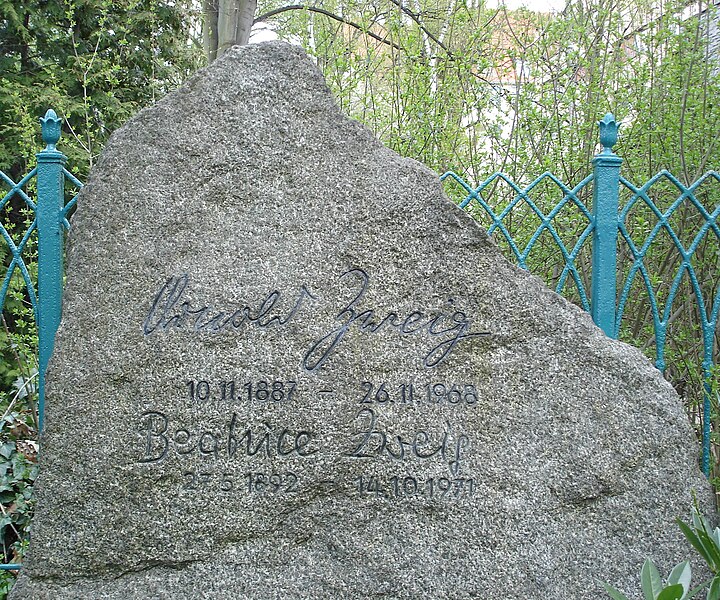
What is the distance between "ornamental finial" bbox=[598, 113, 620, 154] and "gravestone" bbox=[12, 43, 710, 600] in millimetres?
735

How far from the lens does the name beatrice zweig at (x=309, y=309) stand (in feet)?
7.32

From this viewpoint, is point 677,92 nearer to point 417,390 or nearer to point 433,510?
point 417,390

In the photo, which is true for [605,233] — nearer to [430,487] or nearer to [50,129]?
[430,487]

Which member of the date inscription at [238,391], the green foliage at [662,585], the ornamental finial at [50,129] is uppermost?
the ornamental finial at [50,129]

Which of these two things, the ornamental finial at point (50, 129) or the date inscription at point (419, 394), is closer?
the date inscription at point (419, 394)

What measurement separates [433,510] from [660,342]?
126cm

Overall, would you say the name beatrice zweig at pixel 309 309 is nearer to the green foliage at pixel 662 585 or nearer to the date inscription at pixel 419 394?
the date inscription at pixel 419 394

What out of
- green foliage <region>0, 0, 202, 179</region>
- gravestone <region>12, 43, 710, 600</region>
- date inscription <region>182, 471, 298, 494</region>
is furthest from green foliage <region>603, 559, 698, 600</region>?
green foliage <region>0, 0, 202, 179</region>

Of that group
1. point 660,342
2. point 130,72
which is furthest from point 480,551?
point 130,72

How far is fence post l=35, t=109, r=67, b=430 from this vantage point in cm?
257

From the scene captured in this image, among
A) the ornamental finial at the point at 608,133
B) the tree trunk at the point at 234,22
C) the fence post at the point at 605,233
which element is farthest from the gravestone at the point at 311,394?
the tree trunk at the point at 234,22

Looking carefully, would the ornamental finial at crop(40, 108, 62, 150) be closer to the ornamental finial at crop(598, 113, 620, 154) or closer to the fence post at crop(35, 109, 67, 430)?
the fence post at crop(35, 109, 67, 430)

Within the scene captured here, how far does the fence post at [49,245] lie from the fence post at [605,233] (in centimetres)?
212

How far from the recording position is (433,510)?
2221mm
